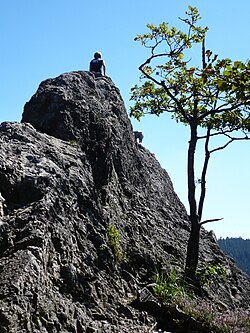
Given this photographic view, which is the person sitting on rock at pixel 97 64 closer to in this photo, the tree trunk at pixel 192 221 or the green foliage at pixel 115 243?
the tree trunk at pixel 192 221

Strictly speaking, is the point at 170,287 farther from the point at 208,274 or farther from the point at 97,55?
the point at 97,55

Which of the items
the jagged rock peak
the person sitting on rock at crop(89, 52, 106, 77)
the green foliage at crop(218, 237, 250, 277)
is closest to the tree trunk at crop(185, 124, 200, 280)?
the jagged rock peak

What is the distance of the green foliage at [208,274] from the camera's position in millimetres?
9350

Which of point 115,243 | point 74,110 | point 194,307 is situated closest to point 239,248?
point 74,110

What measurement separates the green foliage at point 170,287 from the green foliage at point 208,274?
53 centimetres

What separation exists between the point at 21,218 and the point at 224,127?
22.0ft

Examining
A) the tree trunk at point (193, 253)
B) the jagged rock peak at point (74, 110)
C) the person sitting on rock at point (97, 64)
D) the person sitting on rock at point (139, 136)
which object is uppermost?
the person sitting on rock at point (97, 64)

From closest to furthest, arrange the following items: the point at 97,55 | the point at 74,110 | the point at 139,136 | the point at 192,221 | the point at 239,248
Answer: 1. the point at 74,110
2. the point at 192,221
3. the point at 97,55
4. the point at 139,136
5. the point at 239,248

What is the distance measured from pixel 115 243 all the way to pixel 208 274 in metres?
2.65

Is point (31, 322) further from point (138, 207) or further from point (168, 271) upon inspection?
point (138, 207)

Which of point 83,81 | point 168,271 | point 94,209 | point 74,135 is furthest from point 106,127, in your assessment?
point 168,271

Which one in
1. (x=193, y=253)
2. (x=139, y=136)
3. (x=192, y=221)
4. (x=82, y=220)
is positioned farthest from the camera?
(x=139, y=136)

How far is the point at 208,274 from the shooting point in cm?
955

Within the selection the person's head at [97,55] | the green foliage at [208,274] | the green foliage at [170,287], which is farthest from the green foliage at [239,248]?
the green foliage at [170,287]
